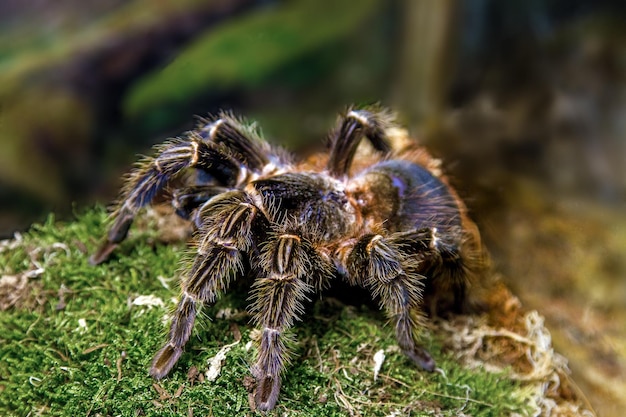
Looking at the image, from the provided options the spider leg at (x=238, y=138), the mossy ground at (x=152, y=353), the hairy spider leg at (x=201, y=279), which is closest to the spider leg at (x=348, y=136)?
the spider leg at (x=238, y=138)

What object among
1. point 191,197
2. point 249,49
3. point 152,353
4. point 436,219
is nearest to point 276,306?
point 152,353

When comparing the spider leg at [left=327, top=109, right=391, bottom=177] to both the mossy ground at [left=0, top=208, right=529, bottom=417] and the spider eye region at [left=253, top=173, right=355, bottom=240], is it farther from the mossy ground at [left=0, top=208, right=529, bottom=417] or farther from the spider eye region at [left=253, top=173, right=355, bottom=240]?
the mossy ground at [left=0, top=208, right=529, bottom=417]

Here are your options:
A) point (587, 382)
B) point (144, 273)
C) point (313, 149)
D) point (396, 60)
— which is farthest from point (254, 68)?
point (587, 382)

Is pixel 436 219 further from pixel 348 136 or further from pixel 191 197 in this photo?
pixel 191 197

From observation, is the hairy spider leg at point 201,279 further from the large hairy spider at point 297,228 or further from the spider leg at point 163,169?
the spider leg at point 163,169

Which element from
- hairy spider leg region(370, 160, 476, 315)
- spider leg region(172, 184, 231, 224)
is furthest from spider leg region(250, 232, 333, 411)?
hairy spider leg region(370, 160, 476, 315)

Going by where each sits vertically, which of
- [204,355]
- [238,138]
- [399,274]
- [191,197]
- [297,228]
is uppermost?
[238,138]

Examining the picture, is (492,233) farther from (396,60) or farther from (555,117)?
(396,60)
